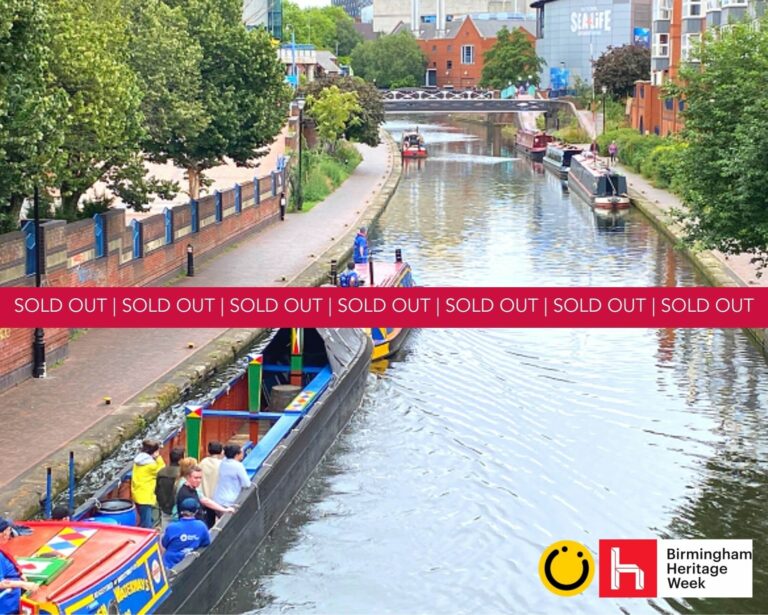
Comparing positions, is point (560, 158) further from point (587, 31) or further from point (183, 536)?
point (183, 536)

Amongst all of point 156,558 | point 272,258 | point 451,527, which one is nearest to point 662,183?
point 272,258

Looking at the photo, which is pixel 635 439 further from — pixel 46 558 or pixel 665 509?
pixel 46 558

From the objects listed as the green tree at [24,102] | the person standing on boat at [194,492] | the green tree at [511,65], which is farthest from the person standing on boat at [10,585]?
the green tree at [511,65]

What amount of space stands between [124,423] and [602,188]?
38.8 meters

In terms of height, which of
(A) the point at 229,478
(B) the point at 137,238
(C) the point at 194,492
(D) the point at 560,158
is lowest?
(A) the point at 229,478

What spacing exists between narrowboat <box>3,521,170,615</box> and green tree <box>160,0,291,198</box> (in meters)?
24.8

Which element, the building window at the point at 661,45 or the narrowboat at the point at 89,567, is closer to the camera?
the narrowboat at the point at 89,567

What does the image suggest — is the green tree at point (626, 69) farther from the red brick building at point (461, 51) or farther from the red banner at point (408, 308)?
the red banner at point (408, 308)

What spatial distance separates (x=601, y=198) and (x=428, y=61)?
378ft

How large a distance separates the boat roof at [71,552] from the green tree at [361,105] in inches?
2286

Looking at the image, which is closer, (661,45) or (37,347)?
(37,347)

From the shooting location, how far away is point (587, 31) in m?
129

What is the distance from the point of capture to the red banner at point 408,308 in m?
22.4

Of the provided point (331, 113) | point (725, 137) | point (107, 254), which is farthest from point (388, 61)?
point (725, 137)
